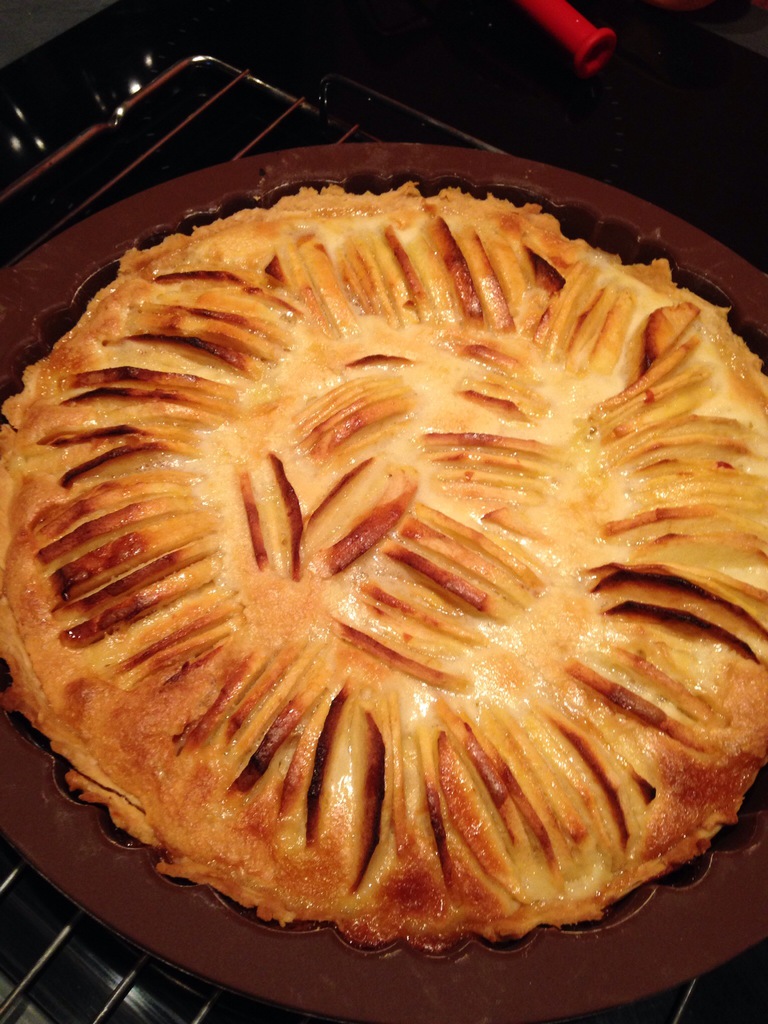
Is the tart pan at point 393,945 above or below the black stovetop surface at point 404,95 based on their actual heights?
below

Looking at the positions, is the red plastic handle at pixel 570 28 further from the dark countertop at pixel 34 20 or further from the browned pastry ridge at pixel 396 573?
the dark countertop at pixel 34 20

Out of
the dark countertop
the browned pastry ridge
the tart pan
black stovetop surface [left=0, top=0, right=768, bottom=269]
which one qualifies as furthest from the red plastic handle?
the tart pan

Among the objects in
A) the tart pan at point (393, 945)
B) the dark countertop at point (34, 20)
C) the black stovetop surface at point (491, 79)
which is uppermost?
the black stovetop surface at point (491, 79)

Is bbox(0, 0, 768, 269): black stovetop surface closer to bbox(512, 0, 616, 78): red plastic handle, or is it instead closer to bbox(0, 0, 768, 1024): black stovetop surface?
bbox(0, 0, 768, 1024): black stovetop surface

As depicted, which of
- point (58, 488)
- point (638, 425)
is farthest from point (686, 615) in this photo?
point (58, 488)

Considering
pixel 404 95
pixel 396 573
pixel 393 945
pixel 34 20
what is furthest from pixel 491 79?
pixel 393 945

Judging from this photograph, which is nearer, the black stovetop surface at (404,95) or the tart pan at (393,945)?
the tart pan at (393,945)

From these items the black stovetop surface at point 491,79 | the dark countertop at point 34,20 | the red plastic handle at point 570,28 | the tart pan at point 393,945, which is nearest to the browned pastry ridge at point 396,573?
the tart pan at point 393,945
